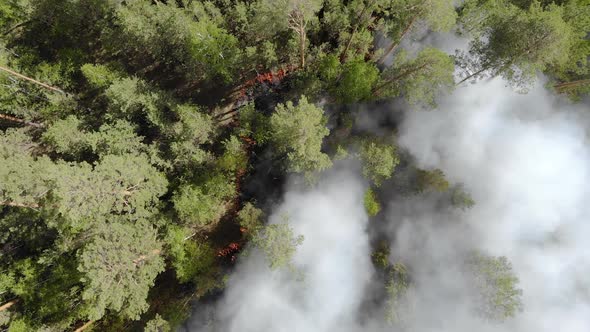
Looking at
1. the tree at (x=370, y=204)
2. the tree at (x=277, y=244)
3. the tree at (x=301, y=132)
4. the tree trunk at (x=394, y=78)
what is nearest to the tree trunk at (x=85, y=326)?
the tree at (x=277, y=244)

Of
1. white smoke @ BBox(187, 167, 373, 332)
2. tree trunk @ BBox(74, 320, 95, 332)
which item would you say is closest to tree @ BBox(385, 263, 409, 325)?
white smoke @ BBox(187, 167, 373, 332)

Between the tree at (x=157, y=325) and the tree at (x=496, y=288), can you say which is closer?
the tree at (x=496, y=288)

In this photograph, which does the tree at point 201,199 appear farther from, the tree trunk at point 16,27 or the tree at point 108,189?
the tree trunk at point 16,27

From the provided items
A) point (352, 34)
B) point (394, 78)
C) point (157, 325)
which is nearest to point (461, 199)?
point (394, 78)

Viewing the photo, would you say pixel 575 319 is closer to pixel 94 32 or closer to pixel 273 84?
pixel 273 84

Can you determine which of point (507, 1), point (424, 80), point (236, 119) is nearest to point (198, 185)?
point (236, 119)

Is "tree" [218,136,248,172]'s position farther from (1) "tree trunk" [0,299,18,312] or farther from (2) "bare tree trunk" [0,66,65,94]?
(1) "tree trunk" [0,299,18,312]
